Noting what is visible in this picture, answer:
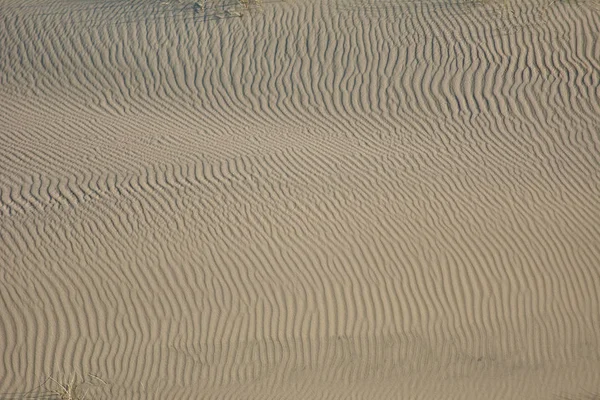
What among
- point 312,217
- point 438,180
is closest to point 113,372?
point 312,217

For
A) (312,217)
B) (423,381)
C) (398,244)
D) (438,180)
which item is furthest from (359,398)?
(438,180)

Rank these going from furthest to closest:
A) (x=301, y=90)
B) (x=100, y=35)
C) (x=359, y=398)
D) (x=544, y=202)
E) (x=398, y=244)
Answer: (x=100, y=35) → (x=301, y=90) → (x=544, y=202) → (x=398, y=244) → (x=359, y=398)

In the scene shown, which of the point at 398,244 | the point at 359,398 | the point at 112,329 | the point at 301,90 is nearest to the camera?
the point at 359,398

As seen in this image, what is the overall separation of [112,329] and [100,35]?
288 inches

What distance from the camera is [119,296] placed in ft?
20.4

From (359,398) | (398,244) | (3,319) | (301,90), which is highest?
(301,90)

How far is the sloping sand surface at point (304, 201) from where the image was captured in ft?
→ 19.1

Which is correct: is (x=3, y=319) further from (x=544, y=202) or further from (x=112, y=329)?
(x=544, y=202)

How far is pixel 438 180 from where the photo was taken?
785 cm

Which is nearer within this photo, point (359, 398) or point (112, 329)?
point (359, 398)

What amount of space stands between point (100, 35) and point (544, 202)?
340 inches

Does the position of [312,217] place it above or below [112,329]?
above

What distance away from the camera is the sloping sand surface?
584 centimetres

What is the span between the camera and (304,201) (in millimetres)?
7473
